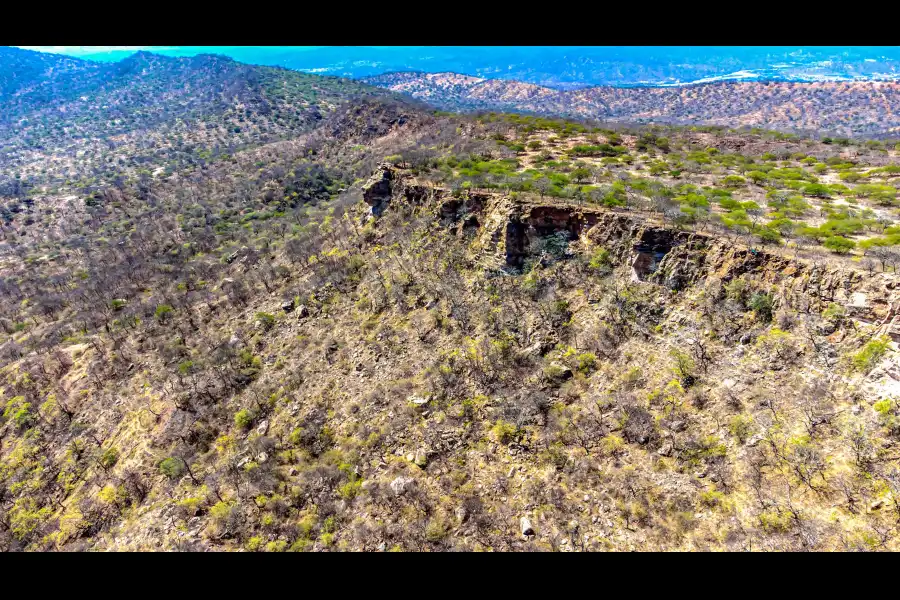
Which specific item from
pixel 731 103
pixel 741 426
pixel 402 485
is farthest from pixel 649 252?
pixel 731 103

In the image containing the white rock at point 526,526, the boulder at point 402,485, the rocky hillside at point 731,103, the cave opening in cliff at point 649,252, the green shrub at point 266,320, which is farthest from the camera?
the rocky hillside at point 731,103

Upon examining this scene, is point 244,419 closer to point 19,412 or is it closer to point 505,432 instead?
point 505,432

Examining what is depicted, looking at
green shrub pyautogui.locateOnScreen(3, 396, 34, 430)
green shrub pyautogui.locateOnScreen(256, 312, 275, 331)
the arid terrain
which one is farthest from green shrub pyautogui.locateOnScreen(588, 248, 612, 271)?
green shrub pyautogui.locateOnScreen(3, 396, 34, 430)

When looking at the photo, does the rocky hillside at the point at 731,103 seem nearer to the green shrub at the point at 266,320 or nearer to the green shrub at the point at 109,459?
the green shrub at the point at 266,320

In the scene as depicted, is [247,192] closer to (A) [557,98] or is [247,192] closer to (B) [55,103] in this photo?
(A) [557,98]

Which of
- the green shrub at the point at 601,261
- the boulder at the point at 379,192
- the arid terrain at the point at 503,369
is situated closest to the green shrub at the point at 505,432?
the arid terrain at the point at 503,369

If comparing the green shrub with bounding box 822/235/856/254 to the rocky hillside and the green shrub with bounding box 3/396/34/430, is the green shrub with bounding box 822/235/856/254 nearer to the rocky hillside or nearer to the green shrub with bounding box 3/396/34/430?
the green shrub with bounding box 3/396/34/430
